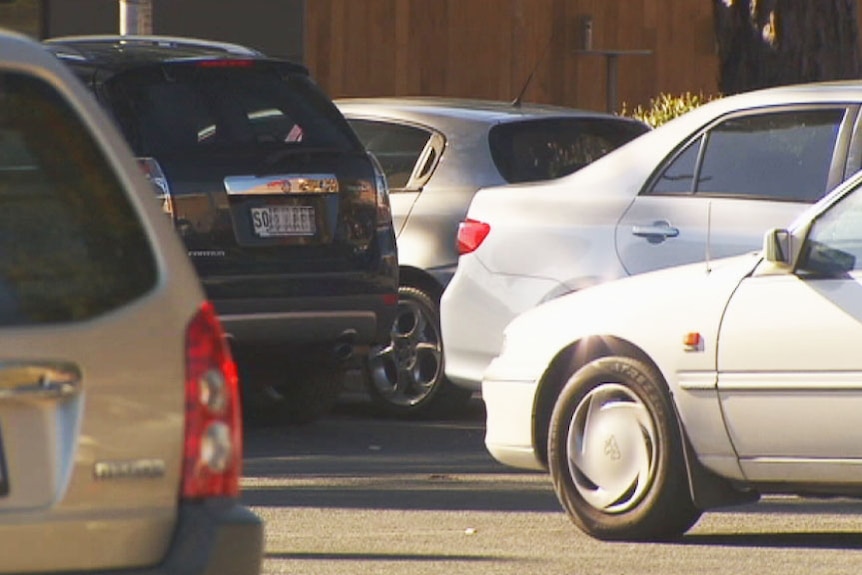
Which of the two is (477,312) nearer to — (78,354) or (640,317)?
(640,317)

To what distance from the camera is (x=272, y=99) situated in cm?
1146

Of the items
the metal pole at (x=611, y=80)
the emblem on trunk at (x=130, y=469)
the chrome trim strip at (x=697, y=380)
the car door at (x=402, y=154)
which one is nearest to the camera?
the emblem on trunk at (x=130, y=469)

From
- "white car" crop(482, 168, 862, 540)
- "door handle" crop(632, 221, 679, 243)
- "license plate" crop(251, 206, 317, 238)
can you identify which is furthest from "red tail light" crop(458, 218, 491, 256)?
"white car" crop(482, 168, 862, 540)

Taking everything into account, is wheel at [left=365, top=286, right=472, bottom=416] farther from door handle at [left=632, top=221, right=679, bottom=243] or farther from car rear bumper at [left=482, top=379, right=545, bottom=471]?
car rear bumper at [left=482, top=379, right=545, bottom=471]

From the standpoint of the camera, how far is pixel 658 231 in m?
10.2

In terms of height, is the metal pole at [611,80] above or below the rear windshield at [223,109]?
below

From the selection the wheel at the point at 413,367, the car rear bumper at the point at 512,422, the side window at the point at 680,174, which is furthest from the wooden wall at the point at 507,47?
the car rear bumper at the point at 512,422

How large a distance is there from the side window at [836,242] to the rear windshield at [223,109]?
3.74 m

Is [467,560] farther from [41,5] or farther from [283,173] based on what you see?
[41,5]

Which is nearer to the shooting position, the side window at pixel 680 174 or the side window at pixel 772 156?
the side window at pixel 772 156

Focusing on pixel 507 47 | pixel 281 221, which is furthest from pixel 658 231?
pixel 507 47

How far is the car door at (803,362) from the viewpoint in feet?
25.6

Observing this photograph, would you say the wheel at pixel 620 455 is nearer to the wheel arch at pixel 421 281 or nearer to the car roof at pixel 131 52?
the car roof at pixel 131 52

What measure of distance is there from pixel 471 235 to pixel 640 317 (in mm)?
2612
